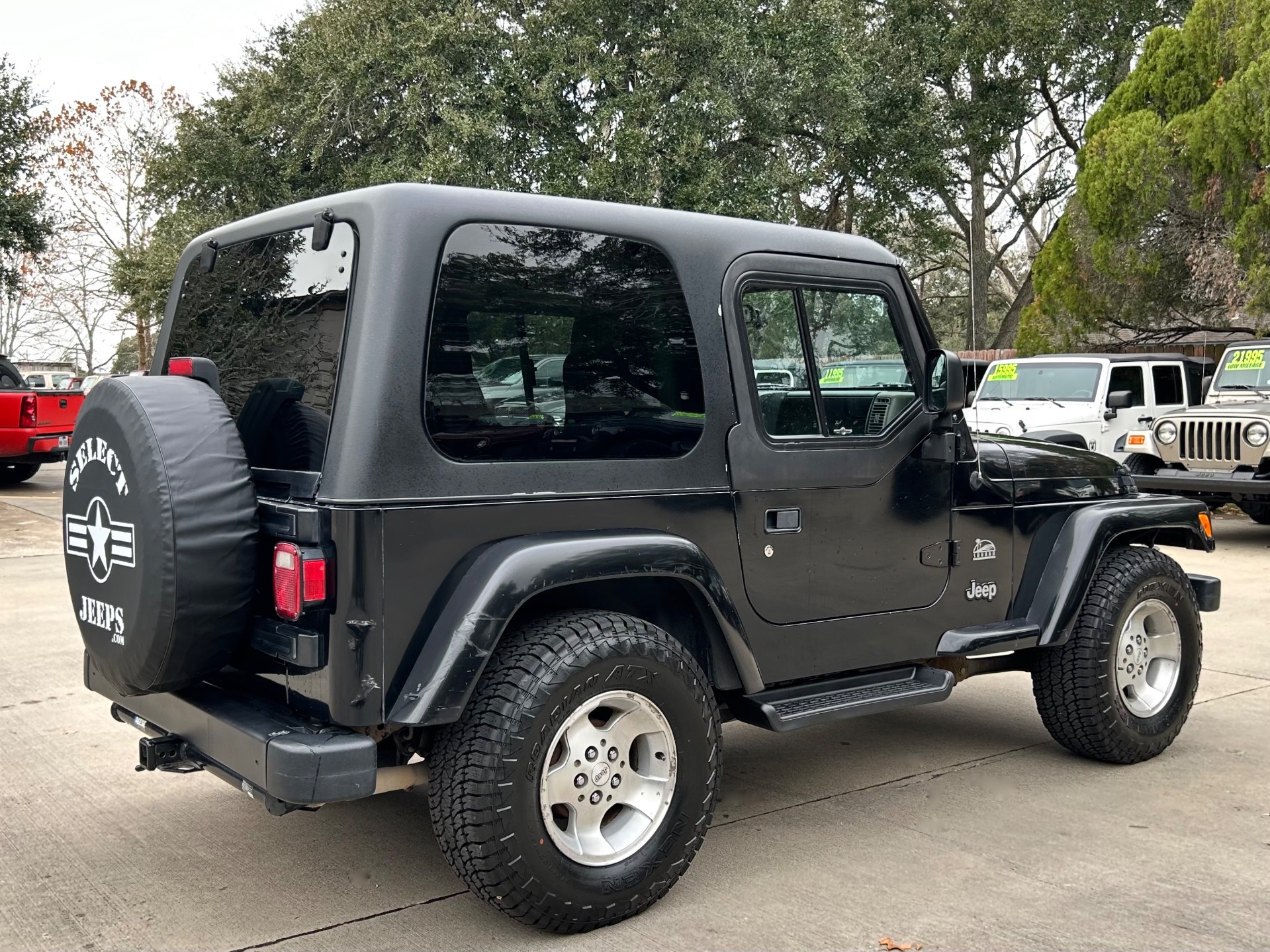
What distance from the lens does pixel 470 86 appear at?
2038 centimetres

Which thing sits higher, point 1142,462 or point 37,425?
point 37,425

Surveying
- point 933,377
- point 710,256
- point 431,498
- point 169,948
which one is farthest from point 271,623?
point 933,377

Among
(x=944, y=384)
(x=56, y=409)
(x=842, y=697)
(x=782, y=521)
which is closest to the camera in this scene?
(x=782, y=521)

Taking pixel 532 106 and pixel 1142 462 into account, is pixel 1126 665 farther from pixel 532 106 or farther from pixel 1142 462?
pixel 532 106

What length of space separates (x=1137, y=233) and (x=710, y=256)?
16.1 metres

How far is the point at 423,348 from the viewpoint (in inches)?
127

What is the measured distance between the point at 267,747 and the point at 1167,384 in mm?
13752

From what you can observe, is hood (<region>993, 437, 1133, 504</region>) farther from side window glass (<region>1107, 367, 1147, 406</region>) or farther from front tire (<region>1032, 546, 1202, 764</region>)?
side window glass (<region>1107, 367, 1147, 406</region>)

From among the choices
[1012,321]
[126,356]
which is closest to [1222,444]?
[1012,321]

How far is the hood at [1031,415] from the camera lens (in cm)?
1373

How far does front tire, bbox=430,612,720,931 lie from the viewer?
316 cm

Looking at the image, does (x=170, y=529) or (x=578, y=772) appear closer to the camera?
(x=170, y=529)

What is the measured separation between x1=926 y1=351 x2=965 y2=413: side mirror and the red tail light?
232 centimetres

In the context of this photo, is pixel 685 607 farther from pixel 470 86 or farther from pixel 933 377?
pixel 470 86
